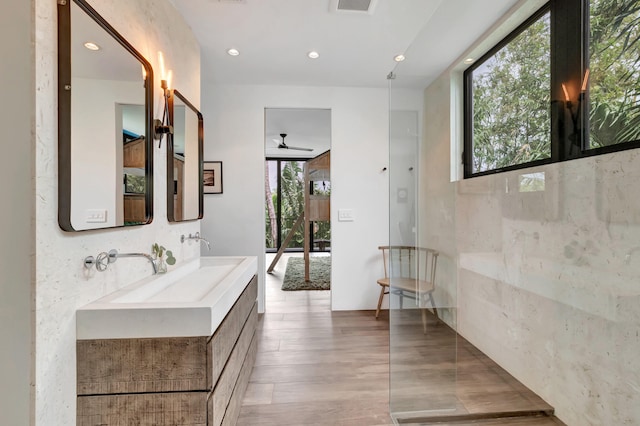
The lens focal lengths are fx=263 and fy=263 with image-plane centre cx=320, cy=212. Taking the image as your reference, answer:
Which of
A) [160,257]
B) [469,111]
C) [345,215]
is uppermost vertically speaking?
[469,111]

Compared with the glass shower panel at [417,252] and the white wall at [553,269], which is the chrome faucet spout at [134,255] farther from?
the white wall at [553,269]

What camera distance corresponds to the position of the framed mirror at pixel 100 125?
98 centimetres

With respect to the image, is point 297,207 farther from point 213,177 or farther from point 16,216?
point 16,216

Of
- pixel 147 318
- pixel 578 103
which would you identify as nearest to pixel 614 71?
pixel 578 103

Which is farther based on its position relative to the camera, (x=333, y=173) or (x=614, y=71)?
(x=333, y=173)

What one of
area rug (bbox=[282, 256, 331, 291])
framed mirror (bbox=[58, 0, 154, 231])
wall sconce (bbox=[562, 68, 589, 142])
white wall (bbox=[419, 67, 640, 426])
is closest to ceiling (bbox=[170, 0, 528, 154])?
white wall (bbox=[419, 67, 640, 426])

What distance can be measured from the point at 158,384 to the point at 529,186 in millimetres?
2219

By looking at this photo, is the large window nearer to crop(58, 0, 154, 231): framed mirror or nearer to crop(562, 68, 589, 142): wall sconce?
crop(562, 68, 589, 142): wall sconce

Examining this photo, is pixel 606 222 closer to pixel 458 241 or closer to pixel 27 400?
pixel 458 241

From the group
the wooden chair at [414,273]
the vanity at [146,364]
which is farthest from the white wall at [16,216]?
the wooden chair at [414,273]

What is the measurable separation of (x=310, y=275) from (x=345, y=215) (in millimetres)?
1872

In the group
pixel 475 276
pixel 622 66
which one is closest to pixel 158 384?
pixel 475 276

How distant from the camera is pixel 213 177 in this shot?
3.03 m

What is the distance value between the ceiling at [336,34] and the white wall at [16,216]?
1305 mm
